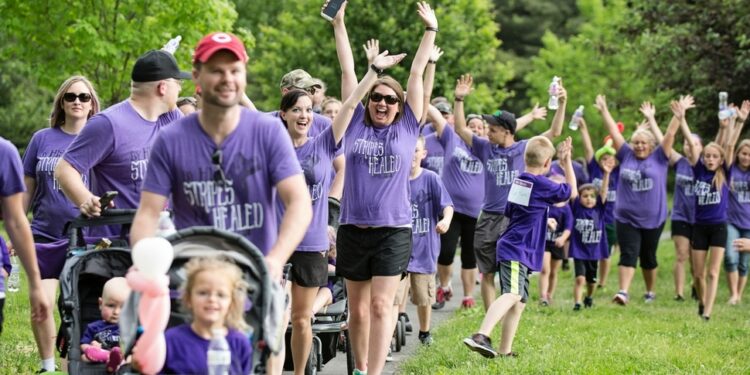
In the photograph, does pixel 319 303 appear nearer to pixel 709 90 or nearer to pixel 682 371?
pixel 682 371

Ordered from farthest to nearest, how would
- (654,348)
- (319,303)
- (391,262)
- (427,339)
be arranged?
(427,339) < (654,348) < (319,303) < (391,262)

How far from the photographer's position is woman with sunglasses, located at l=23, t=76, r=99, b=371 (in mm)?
8641

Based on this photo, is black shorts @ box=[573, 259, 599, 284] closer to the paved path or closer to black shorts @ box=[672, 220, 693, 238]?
black shorts @ box=[672, 220, 693, 238]

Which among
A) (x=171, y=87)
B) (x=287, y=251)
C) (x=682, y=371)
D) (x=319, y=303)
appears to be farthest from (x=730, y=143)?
(x=287, y=251)

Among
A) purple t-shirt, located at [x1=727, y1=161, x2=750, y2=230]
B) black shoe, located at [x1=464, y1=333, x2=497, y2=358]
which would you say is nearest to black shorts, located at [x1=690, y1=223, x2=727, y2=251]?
purple t-shirt, located at [x1=727, y1=161, x2=750, y2=230]

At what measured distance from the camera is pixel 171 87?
747cm

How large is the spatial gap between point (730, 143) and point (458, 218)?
3.32 metres

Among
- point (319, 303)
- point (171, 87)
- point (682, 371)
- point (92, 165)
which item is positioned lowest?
point (682, 371)

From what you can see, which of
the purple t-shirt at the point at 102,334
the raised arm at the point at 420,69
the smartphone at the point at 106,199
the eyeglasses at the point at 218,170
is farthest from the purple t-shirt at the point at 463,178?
the eyeglasses at the point at 218,170

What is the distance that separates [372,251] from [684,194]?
8.09 meters

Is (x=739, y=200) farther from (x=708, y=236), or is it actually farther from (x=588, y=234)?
(x=588, y=234)

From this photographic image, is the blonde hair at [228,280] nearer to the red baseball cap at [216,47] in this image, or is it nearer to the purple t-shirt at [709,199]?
the red baseball cap at [216,47]

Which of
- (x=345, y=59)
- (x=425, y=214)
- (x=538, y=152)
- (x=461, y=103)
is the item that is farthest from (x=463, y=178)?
(x=345, y=59)

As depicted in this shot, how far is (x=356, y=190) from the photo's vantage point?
8.70 meters
